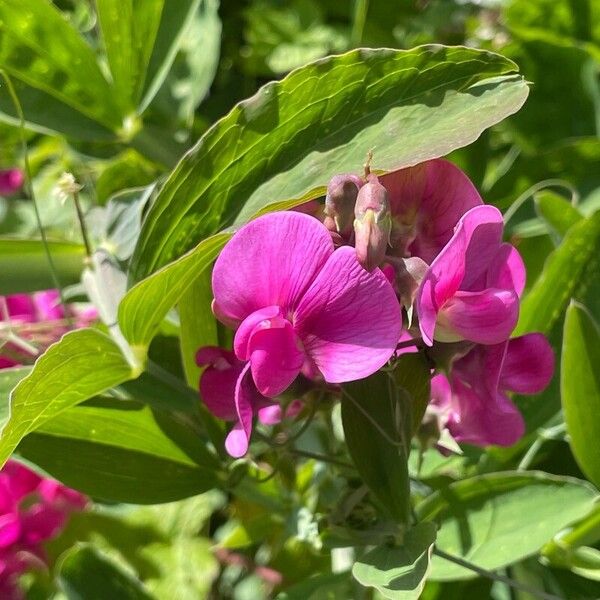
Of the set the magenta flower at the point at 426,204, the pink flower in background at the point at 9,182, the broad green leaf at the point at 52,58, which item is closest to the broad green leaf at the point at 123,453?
the magenta flower at the point at 426,204

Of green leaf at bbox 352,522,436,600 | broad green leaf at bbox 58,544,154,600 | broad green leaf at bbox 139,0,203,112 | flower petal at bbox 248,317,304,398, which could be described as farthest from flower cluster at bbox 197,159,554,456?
broad green leaf at bbox 139,0,203,112

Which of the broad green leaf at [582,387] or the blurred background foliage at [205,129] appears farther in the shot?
the blurred background foliage at [205,129]

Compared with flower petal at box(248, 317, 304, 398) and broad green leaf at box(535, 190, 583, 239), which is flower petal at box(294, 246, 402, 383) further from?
broad green leaf at box(535, 190, 583, 239)

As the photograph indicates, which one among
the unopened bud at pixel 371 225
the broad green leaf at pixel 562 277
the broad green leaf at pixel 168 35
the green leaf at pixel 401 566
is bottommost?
the green leaf at pixel 401 566

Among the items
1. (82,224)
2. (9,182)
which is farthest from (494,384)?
(9,182)

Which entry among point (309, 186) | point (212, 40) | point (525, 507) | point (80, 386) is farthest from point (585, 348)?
point (212, 40)

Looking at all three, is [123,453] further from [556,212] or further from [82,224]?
[556,212]

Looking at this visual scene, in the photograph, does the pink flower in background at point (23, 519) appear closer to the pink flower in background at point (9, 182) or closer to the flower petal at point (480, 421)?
the flower petal at point (480, 421)
